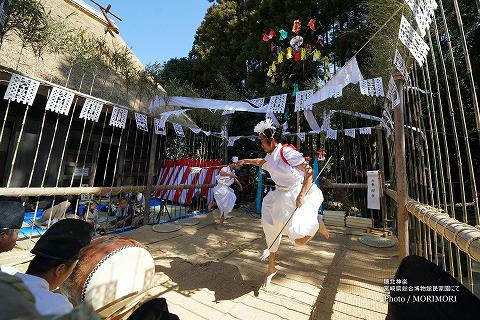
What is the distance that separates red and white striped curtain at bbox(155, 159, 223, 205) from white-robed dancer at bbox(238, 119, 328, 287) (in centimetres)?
549

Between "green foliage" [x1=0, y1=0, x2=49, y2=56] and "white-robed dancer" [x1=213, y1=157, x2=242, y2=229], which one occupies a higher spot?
Answer: "green foliage" [x1=0, y1=0, x2=49, y2=56]

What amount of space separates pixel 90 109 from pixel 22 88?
1063 mm

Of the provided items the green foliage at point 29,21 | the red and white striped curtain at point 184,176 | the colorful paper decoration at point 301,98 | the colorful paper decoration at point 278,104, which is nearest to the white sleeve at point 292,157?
the colorful paper decoration at point 301,98

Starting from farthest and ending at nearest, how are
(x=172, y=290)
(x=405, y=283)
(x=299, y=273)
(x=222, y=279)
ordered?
1. (x=299, y=273)
2. (x=222, y=279)
3. (x=172, y=290)
4. (x=405, y=283)

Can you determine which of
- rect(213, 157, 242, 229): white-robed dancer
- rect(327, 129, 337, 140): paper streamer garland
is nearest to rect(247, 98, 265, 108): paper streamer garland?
rect(213, 157, 242, 229): white-robed dancer

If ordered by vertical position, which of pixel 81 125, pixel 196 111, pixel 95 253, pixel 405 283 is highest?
pixel 196 111

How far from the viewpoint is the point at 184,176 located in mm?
8969

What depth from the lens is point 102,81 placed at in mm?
8773

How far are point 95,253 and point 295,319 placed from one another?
197cm

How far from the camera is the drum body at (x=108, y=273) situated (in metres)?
2.08

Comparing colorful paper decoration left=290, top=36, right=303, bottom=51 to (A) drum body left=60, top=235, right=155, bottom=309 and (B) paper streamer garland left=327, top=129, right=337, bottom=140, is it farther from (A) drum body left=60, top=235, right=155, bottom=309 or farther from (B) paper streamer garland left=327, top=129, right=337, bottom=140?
(A) drum body left=60, top=235, right=155, bottom=309

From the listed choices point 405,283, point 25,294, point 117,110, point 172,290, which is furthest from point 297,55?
point 25,294

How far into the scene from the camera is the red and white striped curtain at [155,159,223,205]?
28.7ft

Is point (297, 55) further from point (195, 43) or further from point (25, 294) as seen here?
point (195, 43)
